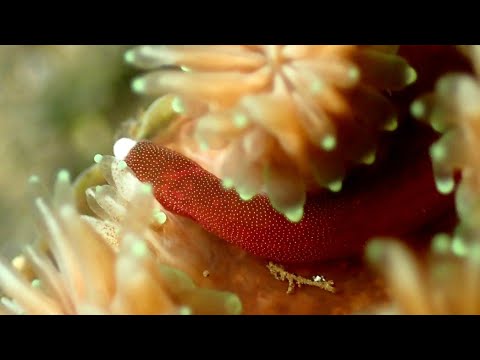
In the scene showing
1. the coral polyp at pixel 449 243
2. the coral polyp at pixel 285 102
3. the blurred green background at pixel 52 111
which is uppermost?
the blurred green background at pixel 52 111

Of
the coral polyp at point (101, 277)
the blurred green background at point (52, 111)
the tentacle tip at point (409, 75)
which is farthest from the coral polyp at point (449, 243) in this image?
the blurred green background at point (52, 111)

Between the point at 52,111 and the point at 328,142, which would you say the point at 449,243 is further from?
the point at 52,111

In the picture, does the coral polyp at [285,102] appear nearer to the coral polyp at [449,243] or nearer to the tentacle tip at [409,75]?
the tentacle tip at [409,75]

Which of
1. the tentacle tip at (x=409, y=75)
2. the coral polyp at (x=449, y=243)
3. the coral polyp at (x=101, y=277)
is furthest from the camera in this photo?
the tentacle tip at (x=409, y=75)

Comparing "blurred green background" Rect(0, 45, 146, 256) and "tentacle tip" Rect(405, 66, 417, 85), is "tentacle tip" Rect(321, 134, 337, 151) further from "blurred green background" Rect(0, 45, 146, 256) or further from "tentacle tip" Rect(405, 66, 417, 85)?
"blurred green background" Rect(0, 45, 146, 256)

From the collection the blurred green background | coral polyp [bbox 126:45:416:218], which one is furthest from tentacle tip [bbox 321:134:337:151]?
the blurred green background

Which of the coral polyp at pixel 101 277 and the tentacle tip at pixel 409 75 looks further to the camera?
the tentacle tip at pixel 409 75
